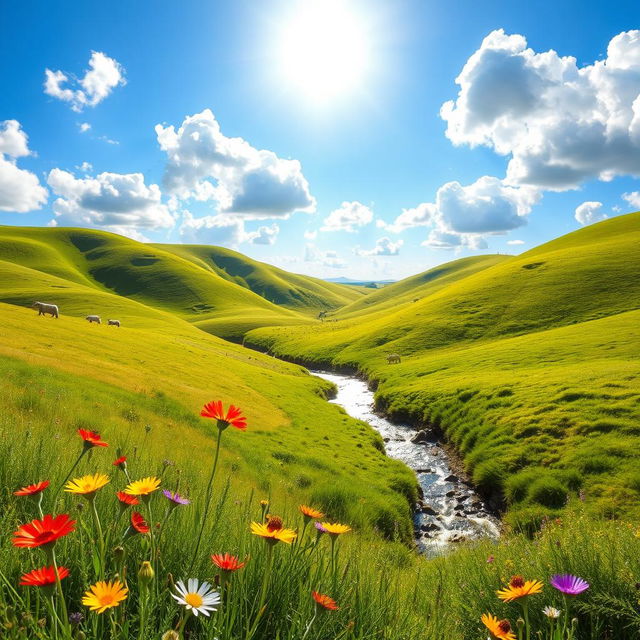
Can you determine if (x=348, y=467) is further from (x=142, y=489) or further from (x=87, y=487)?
(x=87, y=487)

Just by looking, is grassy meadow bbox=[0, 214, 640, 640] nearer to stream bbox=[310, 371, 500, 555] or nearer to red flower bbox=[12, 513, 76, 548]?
red flower bbox=[12, 513, 76, 548]

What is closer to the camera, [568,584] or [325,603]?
[325,603]

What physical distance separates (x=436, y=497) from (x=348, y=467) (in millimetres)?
5149

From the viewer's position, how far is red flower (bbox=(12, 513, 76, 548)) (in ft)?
5.22

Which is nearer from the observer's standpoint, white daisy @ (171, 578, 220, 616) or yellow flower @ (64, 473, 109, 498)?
white daisy @ (171, 578, 220, 616)

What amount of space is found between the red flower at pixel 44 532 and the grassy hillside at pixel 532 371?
16.6 m

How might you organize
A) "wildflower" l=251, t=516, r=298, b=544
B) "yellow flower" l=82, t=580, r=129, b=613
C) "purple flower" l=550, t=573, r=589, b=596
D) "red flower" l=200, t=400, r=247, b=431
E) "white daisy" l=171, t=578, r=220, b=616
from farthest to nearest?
"red flower" l=200, t=400, r=247, b=431 < "purple flower" l=550, t=573, r=589, b=596 < "wildflower" l=251, t=516, r=298, b=544 < "white daisy" l=171, t=578, r=220, b=616 < "yellow flower" l=82, t=580, r=129, b=613

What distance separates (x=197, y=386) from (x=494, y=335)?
159 ft

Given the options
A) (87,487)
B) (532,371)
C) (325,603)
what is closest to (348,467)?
(325,603)

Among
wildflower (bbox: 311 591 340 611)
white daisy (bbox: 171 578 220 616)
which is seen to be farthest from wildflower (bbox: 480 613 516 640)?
white daisy (bbox: 171 578 220 616)

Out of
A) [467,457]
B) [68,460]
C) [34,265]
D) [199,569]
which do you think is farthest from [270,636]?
[34,265]

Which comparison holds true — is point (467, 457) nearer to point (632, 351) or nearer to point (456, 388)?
point (456, 388)

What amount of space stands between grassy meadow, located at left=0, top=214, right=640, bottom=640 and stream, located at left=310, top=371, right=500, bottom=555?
43.8 inches

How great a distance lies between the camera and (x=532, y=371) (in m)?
38.1
